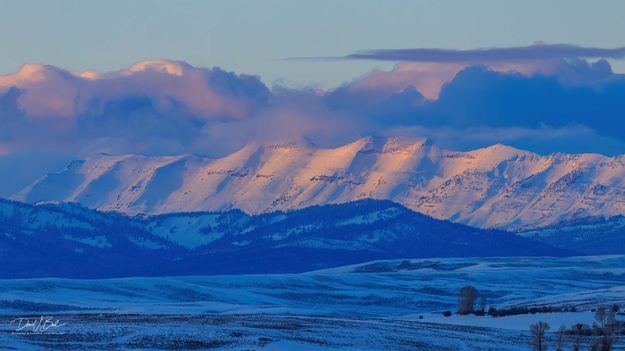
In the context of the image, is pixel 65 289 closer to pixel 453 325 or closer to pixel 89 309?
pixel 89 309

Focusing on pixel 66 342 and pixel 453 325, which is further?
pixel 453 325

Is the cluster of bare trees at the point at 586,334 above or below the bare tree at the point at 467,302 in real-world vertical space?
below

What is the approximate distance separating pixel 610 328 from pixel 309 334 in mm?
20292

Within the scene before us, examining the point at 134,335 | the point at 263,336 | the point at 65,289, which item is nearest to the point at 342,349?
the point at 263,336

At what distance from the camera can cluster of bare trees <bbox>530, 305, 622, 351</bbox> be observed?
107750mm

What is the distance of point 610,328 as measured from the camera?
111500 mm

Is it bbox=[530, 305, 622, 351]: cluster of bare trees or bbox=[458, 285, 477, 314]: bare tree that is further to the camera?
bbox=[458, 285, 477, 314]: bare tree

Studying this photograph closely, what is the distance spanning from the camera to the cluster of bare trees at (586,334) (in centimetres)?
10775

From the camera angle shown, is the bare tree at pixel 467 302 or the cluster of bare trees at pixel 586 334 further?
the bare tree at pixel 467 302

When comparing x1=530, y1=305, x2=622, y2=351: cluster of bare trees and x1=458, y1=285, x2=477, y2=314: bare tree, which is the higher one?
x1=458, y1=285, x2=477, y2=314: bare tree

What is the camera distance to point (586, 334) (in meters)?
131

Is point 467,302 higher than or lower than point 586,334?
higher

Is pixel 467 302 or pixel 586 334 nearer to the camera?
pixel 586 334

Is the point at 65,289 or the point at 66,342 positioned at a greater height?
the point at 65,289
